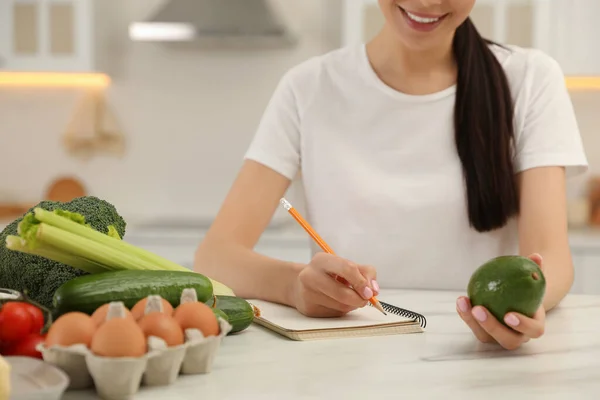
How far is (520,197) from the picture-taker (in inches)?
66.5

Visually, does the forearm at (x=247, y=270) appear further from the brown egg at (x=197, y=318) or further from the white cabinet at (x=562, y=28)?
the white cabinet at (x=562, y=28)

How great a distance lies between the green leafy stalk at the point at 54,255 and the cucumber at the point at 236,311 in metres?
0.16

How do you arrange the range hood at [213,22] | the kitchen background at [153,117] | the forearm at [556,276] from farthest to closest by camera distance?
the kitchen background at [153,117], the range hood at [213,22], the forearm at [556,276]

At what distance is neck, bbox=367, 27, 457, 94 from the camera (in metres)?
1.81

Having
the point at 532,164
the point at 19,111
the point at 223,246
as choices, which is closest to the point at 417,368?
the point at 223,246

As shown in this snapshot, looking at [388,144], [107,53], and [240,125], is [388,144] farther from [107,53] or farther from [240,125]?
[107,53]

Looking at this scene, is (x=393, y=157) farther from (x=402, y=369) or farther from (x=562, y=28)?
(x=562, y=28)

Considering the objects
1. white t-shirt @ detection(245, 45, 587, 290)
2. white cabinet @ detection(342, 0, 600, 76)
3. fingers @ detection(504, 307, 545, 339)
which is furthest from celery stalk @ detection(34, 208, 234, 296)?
white cabinet @ detection(342, 0, 600, 76)

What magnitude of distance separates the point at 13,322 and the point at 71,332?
118 millimetres

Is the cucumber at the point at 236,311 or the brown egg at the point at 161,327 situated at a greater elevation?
the brown egg at the point at 161,327

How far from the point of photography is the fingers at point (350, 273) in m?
1.11

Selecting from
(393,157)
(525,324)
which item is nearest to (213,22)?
(393,157)

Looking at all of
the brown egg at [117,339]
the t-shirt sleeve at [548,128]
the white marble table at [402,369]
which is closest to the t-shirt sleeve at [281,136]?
the t-shirt sleeve at [548,128]

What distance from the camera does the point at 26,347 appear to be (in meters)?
0.89
